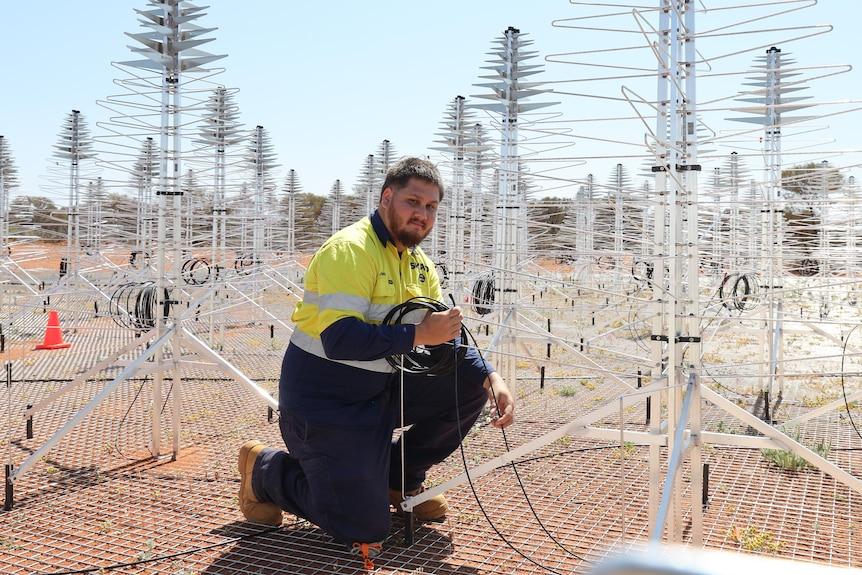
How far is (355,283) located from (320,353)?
1.13 ft

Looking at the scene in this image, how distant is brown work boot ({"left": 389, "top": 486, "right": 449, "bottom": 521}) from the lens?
143 inches

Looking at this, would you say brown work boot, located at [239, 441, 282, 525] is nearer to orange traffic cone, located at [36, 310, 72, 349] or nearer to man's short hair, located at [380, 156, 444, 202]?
man's short hair, located at [380, 156, 444, 202]

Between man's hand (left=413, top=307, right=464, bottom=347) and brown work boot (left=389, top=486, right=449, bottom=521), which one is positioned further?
brown work boot (left=389, top=486, right=449, bottom=521)

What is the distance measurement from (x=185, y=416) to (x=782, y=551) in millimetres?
4412

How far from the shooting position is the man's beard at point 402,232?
131 inches

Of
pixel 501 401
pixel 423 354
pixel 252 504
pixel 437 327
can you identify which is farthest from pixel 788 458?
pixel 252 504

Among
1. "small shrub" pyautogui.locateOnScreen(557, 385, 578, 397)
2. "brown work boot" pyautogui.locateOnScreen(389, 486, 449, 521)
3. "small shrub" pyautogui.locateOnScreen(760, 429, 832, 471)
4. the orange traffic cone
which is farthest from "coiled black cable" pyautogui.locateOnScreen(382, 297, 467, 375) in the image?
the orange traffic cone

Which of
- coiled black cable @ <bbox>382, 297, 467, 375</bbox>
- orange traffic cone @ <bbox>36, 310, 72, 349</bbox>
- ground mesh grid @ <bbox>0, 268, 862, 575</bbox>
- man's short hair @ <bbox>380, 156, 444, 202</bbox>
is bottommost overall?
ground mesh grid @ <bbox>0, 268, 862, 575</bbox>

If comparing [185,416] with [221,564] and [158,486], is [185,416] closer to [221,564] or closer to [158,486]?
[158,486]

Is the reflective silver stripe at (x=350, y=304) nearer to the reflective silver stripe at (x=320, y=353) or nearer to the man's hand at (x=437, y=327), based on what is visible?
the reflective silver stripe at (x=320, y=353)

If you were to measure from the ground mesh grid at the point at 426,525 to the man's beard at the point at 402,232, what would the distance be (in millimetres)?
1240

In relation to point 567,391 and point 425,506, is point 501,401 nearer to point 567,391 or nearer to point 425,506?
point 425,506

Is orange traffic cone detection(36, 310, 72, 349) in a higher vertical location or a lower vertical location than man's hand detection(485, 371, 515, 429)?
lower

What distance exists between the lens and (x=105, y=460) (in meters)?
4.69
